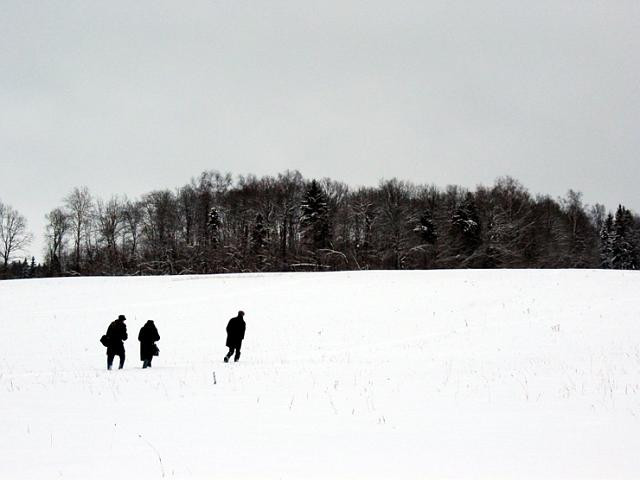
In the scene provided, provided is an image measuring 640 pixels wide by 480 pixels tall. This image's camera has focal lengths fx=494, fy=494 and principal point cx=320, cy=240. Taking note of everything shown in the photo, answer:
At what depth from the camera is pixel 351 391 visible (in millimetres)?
10250

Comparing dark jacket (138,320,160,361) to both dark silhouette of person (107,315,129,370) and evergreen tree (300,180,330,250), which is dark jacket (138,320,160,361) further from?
evergreen tree (300,180,330,250)

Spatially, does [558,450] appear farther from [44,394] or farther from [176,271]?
[176,271]

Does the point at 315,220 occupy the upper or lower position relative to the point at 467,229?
upper

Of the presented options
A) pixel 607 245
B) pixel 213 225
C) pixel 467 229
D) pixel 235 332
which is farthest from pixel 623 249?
pixel 235 332

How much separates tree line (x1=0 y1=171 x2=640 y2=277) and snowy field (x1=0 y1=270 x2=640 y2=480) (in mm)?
31030

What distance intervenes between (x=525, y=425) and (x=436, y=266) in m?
53.5

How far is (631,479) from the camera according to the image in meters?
5.38

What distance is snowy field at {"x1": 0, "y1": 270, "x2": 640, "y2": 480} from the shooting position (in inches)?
238

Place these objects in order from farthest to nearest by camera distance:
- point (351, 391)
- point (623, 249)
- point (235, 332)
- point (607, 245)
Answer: point (607, 245) < point (623, 249) < point (235, 332) < point (351, 391)

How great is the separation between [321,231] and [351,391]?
4990 cm

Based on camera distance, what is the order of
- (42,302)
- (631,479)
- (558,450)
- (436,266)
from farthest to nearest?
1. (436,266)
2. (42,302)
3. (558,450)
4. (631,479)

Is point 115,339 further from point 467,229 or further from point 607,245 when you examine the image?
point 607,245

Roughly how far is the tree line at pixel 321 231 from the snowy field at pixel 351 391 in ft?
102

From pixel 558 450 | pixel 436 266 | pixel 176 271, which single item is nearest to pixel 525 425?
pixel 558 450
